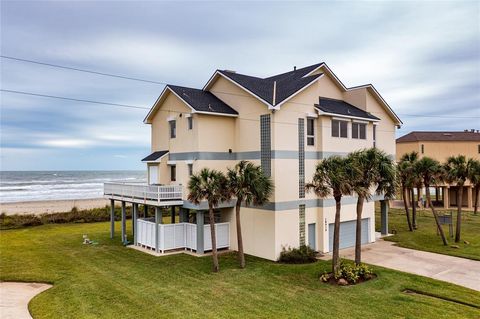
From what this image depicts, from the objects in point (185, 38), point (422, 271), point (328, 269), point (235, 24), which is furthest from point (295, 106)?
point (422, 271)

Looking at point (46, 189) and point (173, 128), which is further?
point (46, 189)

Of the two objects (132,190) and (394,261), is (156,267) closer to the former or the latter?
(132,190)

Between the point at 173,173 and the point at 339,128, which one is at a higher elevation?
the point at 339,128

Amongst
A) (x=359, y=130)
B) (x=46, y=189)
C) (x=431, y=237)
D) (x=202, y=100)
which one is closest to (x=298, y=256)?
(x=359, y=130)

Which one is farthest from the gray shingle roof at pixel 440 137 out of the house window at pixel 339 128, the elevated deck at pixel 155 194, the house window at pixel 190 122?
the elevated deck at pixel 155 194

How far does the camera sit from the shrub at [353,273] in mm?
15727

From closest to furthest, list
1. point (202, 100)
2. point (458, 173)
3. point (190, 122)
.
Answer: point (190, 122), point (202, 100), point (458, 173)

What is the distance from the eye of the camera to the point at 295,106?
20.6 meters

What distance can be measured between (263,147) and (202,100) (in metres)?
5.21

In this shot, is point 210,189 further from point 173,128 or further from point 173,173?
point 173,128

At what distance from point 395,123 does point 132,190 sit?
19.9 m

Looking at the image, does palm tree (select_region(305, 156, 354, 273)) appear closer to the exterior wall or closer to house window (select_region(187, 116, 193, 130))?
the exterior wall

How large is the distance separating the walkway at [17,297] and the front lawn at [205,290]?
382mm

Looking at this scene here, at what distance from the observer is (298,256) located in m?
19.2
